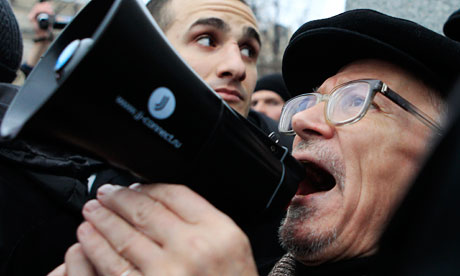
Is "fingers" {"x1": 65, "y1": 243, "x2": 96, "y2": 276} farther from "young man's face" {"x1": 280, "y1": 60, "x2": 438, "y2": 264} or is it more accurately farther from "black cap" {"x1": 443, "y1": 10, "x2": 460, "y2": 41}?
"black cap" {"x1": 443, "y1": 10, "x2": 460, "y2": 41}

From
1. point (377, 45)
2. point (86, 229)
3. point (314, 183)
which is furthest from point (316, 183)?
point (86, 229)

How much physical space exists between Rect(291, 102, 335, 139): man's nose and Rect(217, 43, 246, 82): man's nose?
21.3 inches

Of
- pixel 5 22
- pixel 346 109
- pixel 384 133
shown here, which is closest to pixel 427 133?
pixel 384 133

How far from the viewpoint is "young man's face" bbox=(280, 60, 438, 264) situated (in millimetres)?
1554

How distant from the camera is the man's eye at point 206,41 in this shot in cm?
226

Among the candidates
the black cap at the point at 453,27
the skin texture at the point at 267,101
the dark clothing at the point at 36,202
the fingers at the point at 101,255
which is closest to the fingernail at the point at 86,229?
the fingers at the point at 101,255

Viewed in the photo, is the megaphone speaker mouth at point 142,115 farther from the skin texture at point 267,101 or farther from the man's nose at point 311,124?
the skin texture at point 267,101

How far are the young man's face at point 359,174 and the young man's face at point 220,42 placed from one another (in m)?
0.62

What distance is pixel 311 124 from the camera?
5.56ft

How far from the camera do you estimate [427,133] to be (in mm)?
1618

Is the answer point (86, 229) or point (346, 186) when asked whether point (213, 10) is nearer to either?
point (346, 186)

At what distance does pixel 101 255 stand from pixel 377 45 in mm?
1193

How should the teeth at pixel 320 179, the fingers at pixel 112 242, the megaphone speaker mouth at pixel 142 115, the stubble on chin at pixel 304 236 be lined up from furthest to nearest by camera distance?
the teeth at pixel 320 179 < the stubble on chin at pixel 304 236 < the fingers at pixel 112 242 < the megaphone speaker mouth at pixel 142 115

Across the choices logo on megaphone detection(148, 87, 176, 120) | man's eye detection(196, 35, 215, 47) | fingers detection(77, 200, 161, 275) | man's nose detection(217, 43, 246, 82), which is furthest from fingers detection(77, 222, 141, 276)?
man's eye detection(196, 35, 215, 47)
